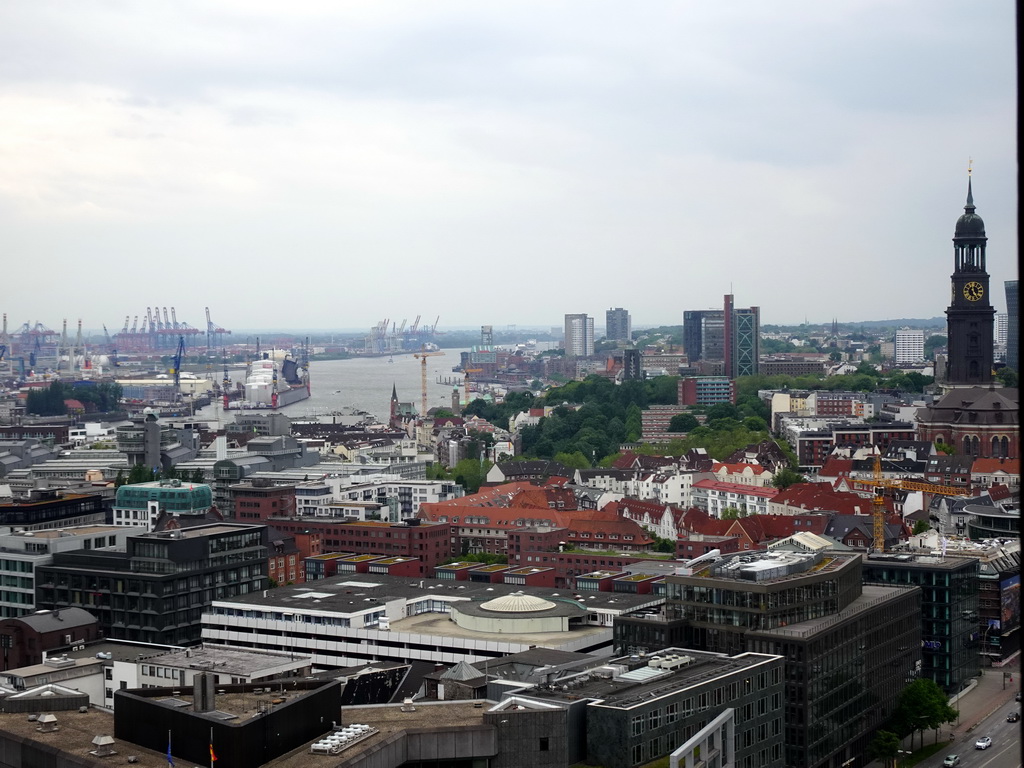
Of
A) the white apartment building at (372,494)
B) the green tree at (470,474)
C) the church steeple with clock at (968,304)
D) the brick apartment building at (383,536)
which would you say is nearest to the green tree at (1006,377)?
the church steeple with clock at (968,304)

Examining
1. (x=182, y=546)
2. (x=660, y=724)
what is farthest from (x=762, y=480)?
(x=660, y=724)

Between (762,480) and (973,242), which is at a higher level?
(973,242)

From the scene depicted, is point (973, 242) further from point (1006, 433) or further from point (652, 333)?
point (652, 333)

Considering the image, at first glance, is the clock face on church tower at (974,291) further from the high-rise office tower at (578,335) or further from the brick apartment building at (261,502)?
the high-rise office tower at (578,335)

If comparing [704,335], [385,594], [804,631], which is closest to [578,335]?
[704,335]

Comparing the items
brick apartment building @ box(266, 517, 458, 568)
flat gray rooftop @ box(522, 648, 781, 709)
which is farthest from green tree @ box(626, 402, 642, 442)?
flat gray rooftop @ box(522, 648, 781, 709)

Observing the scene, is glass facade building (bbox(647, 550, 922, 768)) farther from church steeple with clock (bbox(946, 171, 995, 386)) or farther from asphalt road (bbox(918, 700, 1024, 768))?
church steeple with clock (bbox(946, 171, 995, 386))
